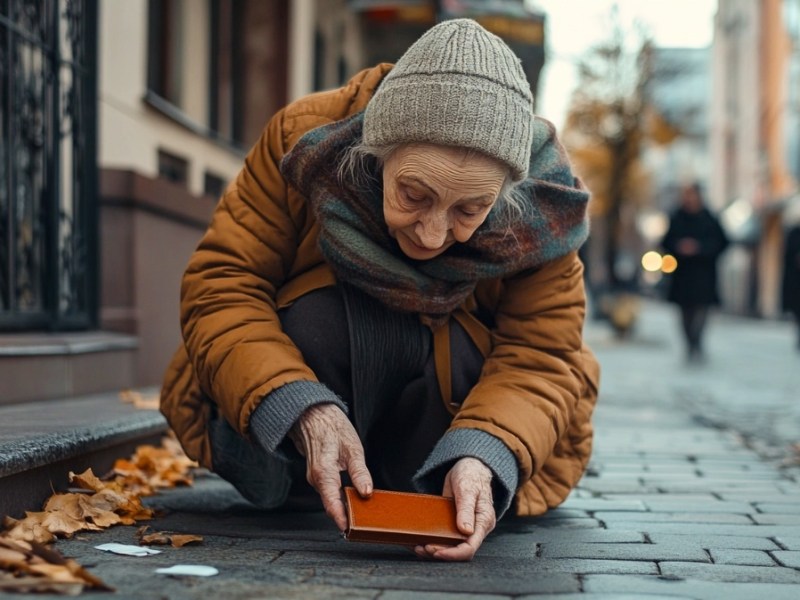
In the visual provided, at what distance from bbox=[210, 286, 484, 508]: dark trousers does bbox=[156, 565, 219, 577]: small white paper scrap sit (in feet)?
1.74

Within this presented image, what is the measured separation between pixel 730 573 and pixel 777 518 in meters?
0.91

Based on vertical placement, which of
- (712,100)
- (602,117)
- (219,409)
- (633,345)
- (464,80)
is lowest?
(633,345)

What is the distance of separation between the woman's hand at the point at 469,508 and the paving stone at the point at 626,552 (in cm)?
28

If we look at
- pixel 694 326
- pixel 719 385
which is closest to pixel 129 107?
pixel 719 385

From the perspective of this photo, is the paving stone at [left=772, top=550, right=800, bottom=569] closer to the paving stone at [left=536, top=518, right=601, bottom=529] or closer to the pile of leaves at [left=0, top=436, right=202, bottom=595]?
the paving stone at [left=536, top=518, right=601, bottom=529]

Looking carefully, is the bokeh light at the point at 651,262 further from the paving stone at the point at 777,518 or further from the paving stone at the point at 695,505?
the paving stone at the point at 777,518

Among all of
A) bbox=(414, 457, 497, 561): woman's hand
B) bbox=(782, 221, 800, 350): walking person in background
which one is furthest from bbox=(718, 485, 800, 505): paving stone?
bbox=(782, 221, 800, 350): walking person in background

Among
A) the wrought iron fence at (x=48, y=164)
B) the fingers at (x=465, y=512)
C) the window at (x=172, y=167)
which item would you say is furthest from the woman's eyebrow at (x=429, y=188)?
the window at (x=172, y=167)

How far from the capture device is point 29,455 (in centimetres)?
288

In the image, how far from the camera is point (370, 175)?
2807 mm

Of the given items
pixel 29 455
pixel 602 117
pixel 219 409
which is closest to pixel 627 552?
pixel 219 409

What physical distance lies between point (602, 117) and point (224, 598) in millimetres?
19603

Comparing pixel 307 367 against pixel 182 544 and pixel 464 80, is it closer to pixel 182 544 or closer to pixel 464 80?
pixel 182 544

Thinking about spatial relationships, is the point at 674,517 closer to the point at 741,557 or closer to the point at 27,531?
the point at 741,557
